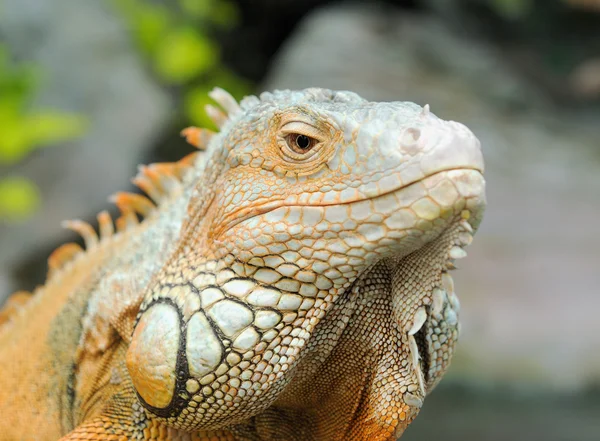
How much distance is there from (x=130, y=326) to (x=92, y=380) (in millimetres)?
307

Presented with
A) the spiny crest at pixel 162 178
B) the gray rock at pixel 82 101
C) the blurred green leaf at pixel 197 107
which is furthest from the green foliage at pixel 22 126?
the spiny crest at pixel 162 178

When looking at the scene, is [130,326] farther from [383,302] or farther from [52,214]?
[52,214]

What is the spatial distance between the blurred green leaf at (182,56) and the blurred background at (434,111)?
0.12 feet

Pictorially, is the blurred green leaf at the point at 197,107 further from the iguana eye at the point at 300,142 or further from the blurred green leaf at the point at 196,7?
the iguana eye at the point at 300,142

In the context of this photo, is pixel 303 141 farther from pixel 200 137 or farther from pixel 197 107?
pixel 197 107

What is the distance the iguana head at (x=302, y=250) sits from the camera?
1.92 meters

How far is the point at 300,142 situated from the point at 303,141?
0.01 meters

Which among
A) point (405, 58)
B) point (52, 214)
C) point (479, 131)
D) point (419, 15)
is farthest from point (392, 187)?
point (419, 15)

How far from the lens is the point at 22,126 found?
320 inches

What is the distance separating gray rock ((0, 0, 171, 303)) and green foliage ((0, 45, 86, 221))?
0.80 ft

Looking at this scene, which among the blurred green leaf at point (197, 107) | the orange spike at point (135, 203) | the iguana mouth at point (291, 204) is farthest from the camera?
the blurred green leaf at point (197, 107)

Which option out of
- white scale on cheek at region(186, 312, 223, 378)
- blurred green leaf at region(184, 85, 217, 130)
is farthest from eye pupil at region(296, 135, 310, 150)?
blurred green leaf at region(184, 85, 217, 130)

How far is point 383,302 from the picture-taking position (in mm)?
2154

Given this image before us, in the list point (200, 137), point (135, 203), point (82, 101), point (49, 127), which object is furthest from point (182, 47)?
point (200, 137)
